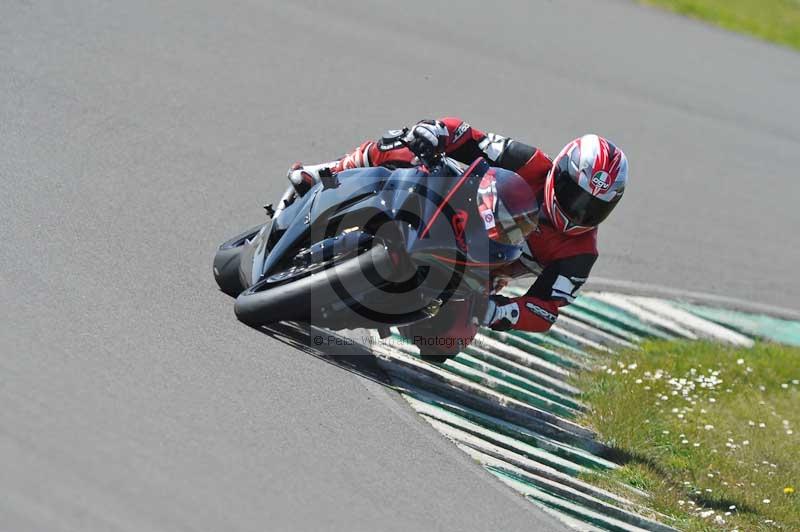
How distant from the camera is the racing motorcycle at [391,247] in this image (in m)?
6.23

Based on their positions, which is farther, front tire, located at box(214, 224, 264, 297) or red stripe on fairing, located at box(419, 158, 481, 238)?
A: front tire, located at box(214, 224, 264, 297)

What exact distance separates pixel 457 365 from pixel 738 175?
6070 millimetres

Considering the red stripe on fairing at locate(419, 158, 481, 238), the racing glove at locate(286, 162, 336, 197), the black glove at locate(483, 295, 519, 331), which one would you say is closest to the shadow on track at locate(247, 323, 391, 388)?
the black glove at locate(483, 295, 519, 331)

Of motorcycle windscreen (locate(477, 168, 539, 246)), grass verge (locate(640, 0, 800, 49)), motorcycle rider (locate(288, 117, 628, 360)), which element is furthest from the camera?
grass verge (locate(640, 0, 800, 49))

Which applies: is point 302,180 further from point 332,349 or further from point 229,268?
point 332,349

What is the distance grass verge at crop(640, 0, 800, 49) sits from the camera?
679 inches

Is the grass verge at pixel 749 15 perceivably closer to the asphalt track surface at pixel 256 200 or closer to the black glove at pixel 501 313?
the asphalt track surface at pixel 256 200

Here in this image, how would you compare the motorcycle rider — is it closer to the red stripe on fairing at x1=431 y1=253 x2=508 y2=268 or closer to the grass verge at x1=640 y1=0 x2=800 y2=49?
the red stripe on fairing at x1=431 y1=253 x2=508 y2=268

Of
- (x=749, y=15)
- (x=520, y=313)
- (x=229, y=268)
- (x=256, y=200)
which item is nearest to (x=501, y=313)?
(x=520, y=313)

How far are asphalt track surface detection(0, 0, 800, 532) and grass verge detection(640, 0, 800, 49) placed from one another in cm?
74

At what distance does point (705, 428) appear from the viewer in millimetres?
7781

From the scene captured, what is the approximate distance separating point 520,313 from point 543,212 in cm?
63

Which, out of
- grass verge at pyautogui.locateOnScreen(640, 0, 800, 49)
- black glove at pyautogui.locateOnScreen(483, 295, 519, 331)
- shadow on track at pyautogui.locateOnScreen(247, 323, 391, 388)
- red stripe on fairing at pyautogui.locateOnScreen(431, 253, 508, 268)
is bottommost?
shadow on track at pyautogui.locateOnScreen(247, 323, 391, 388)

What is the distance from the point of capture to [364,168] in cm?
671
